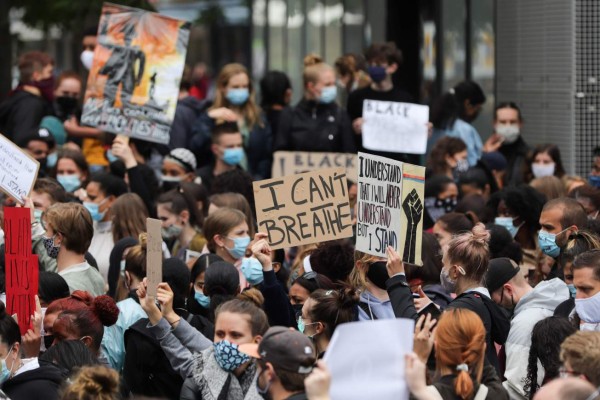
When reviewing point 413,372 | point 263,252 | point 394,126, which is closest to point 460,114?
point 394,126

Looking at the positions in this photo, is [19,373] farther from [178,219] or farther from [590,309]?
[178,219]

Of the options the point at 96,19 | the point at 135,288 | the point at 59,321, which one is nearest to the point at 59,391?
the point at 59,321

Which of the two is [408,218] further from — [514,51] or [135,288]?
[514,51]

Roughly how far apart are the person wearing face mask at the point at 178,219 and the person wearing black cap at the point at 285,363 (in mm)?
4984

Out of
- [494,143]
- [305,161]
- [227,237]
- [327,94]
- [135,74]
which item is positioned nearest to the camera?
[227,237]

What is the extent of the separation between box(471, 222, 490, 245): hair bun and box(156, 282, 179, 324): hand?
5.79 feet

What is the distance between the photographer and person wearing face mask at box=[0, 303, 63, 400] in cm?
715

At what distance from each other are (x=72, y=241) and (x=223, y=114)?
435 centimetres

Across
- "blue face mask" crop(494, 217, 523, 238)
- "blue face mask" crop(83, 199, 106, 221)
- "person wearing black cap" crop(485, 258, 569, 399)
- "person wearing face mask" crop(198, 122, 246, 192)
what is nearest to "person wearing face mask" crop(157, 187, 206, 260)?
"blue face mask" crop(83, 199, 106, 221)

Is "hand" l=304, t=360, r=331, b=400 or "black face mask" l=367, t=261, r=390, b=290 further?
"black face mask" l=367, t=261, r=390, b=290

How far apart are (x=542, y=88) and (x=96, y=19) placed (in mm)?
6584

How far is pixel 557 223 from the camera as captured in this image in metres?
9.73

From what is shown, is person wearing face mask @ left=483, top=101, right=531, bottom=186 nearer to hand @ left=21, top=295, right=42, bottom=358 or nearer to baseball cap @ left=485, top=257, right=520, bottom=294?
baseball cap @ left=485, top=257, right=520, bottom=294

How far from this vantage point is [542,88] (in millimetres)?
16734
